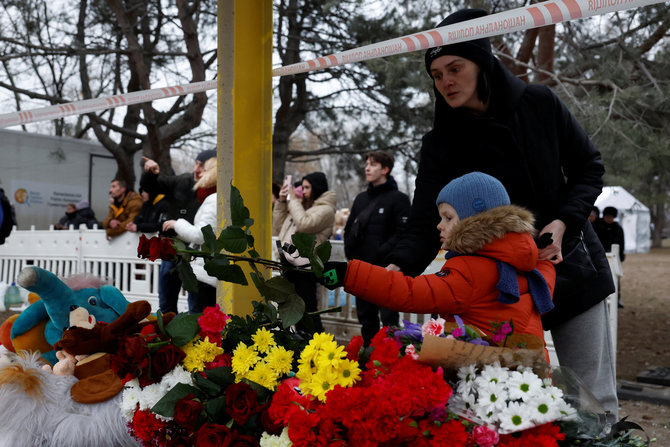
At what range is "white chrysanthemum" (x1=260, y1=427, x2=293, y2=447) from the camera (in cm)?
157

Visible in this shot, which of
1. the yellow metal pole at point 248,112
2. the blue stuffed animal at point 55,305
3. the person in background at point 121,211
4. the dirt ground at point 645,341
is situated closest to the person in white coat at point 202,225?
the blue stuffed animal at point 55,305

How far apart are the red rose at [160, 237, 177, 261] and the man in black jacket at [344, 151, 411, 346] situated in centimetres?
358

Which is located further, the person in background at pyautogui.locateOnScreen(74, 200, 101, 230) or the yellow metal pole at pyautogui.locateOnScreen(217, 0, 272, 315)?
the person in background at pyautogui.locateOnScreen(74, 200, 101, 230)

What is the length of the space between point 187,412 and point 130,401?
1.09 ft

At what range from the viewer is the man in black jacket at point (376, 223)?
5.39 meters

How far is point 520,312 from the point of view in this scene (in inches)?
77.4

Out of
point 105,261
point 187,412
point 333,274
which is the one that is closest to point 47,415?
point 187,412

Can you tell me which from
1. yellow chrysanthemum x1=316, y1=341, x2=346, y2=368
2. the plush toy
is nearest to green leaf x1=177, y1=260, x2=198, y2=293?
yellow chrysanthemum x1=316, y1=341, x2=346, y2=368

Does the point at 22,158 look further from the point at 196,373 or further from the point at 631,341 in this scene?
the point at 196,373

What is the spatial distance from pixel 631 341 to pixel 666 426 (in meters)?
4.42

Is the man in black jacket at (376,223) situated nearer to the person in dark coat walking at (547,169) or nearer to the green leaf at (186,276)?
the person in dark coat walking at (547,169)

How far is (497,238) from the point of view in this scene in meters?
1.98

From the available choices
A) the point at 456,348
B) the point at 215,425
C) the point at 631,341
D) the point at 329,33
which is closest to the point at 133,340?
the point at 215,425

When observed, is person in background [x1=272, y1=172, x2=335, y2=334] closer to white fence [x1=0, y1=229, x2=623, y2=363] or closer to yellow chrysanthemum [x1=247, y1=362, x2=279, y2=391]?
white fence [x1=0, y1=229, x2=623, y2=363]
